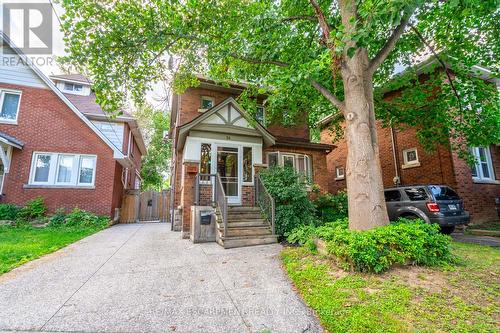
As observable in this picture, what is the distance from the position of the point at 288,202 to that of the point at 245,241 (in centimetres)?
216

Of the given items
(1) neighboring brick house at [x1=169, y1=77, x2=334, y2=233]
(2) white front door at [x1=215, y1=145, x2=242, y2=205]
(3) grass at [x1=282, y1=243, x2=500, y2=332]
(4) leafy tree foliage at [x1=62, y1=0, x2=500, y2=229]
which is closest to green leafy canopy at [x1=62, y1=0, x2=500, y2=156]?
(4) leafy tree foliage at [x1=62, y1=0, x2=500, y2=229]

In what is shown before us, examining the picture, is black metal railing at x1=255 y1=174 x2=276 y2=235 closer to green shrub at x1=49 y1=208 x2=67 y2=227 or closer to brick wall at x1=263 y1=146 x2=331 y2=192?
brick wall at x1=263 y1=146 x2=331 y2=192

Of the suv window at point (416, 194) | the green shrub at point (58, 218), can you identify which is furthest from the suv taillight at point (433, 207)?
the green shrub at point (58, 218)

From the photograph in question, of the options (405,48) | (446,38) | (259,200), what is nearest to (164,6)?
(259,200)

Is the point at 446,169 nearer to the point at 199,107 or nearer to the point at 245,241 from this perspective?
the point at 245,241

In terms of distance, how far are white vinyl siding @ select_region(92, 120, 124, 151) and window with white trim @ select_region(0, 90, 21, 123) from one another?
12.3 feet

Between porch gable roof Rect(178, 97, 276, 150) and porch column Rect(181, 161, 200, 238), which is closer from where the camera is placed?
porch column Rect(181, 161, 200, 238)

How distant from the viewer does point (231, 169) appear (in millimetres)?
9250

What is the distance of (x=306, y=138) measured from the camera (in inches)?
499

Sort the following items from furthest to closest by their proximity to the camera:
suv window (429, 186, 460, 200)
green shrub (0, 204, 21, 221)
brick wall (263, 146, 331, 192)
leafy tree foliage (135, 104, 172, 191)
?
leafy tree foliage (135, 104, 172, 191), brick wall (263, 146, 331, 192), green shrub (0, 204, 21, 221), suv window (429, 186, 460, 200)

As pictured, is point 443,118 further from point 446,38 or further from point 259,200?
point 259,200

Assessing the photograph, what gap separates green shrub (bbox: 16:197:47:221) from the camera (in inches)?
379

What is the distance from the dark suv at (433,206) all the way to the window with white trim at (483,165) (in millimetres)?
4406

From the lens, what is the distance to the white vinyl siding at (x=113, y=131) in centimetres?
1434
